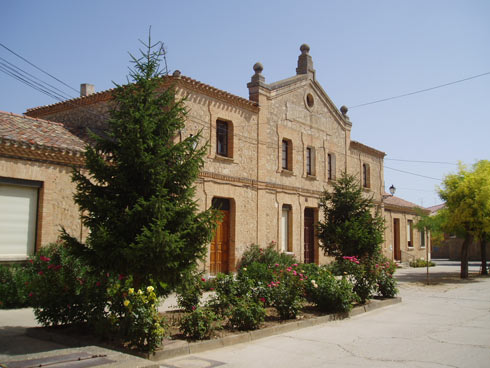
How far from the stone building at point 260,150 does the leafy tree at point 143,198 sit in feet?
19.9

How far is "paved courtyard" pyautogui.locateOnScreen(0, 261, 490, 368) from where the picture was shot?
646 centimetres

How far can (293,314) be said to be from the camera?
9.41 metres

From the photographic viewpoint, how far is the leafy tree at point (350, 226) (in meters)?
14.2

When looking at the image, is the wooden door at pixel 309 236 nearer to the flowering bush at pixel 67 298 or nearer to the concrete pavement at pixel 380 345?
the concrete pavement at pixel 380 345

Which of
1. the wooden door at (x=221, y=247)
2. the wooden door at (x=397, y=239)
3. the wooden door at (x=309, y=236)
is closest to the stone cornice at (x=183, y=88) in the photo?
the wooden door at (x=221, y=247)

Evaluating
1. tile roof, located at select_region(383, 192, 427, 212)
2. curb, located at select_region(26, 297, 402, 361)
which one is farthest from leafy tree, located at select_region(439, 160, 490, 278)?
curb, located at select_region(26, 297, 402, 361)

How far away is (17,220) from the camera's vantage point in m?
12.0

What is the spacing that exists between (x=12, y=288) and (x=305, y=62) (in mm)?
17110

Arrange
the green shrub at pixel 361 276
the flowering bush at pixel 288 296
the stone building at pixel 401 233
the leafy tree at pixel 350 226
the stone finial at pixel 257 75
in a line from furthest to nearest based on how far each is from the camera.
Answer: the stone building at pixel 401 233 → the stone finial at pixel 257 75 → the leafy tree at pixel 350 226 → the green shrub at pixel 361 276 → the flowering bush at pixel 288 296

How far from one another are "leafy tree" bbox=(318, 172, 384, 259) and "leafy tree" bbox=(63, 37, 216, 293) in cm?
759

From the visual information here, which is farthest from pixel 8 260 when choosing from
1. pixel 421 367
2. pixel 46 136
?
pixel 421 367

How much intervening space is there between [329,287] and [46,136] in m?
9.42

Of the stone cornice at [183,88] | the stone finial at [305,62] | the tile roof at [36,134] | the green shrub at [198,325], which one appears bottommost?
the green shrub at [198,325]

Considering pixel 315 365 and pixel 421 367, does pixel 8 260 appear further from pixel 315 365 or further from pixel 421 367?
pixel 421 367
